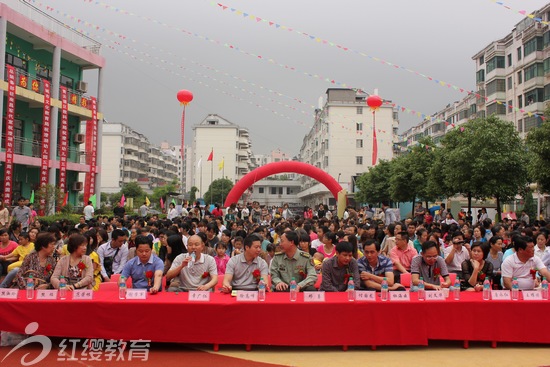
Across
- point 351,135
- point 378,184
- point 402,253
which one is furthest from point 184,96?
point 351,135

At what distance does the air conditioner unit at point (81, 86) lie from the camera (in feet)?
→ 81.3

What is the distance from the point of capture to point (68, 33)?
23141mm

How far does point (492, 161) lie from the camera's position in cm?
2002

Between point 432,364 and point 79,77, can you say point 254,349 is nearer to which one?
point 432,364

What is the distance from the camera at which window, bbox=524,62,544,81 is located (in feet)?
104

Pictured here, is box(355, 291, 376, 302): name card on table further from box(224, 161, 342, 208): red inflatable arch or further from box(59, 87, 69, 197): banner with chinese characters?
box(224, 161, 342, 208): red inflatable arch

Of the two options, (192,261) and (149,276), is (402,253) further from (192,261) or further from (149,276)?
(149,276)

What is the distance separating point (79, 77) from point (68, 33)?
2799 millimetres

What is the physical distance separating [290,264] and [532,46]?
106 ft

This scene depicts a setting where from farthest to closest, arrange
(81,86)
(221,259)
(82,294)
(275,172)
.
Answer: (275,172) → (81,86) → (221,259) → (82,294)

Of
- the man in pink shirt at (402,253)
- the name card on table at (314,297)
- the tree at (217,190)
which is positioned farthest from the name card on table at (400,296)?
the tree at (217,190)

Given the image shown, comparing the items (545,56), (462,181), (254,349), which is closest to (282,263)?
(254,349)

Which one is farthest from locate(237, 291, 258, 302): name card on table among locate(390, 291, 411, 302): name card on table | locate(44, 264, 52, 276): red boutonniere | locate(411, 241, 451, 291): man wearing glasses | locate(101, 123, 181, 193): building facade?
locate(101, 123, 181, 193): building facade

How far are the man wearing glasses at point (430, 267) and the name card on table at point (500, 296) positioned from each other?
80 cm
